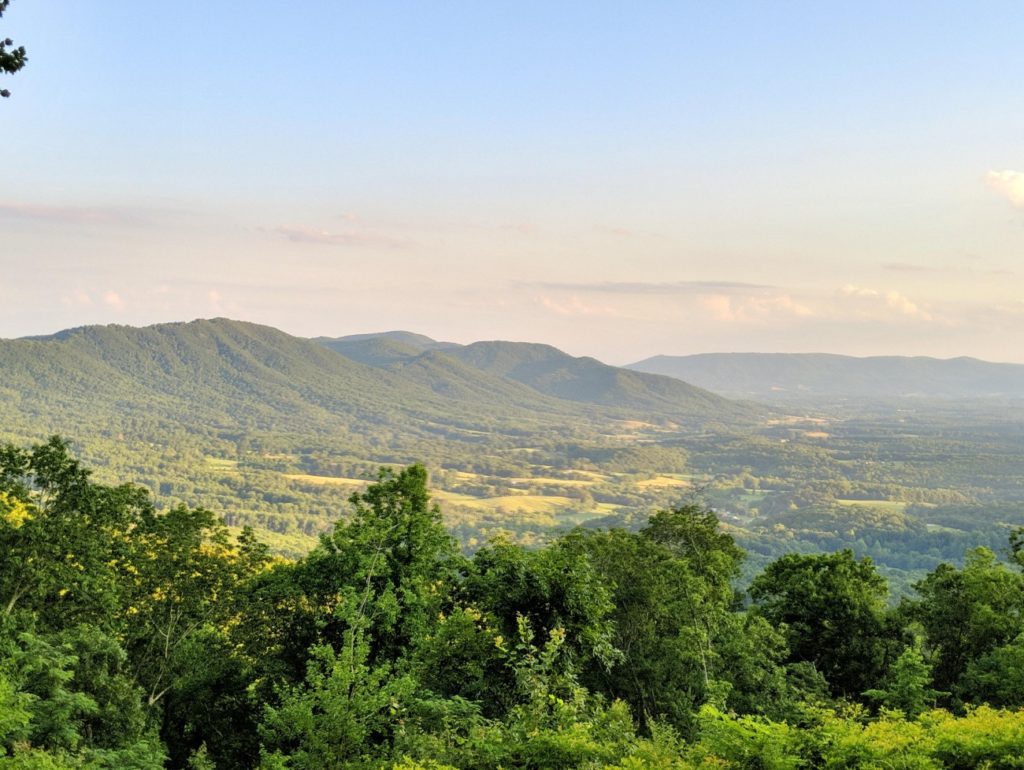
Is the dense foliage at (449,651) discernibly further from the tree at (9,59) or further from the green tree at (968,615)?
the tree at (9,59)

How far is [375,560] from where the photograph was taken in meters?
18.7

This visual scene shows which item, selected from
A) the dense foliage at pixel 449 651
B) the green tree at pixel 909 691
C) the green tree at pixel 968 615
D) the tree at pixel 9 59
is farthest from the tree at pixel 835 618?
the tree at pixel 9 59

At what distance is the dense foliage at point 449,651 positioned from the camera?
12953 millimetres

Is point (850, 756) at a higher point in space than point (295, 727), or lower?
higher

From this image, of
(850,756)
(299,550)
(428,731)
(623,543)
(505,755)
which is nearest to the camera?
(850,756)

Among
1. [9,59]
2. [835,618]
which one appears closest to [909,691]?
[835,618]

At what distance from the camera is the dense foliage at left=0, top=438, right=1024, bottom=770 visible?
12953 mm

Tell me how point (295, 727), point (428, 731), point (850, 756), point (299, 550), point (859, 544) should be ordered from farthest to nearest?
point (859, 544)
point (299, 550)
point (428, 731)
point (295, 727)
point (850, 756)

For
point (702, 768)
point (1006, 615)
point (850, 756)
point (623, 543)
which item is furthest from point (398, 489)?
point (1006, 615)

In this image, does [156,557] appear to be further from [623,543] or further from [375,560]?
[623,543]

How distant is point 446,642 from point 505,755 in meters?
7.07

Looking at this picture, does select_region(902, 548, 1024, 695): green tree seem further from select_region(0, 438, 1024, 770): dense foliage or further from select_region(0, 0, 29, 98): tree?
select_region(0, 0, 29, 98): tree

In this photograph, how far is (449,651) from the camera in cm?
1877

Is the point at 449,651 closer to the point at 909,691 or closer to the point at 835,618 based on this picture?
the point at 909,691
